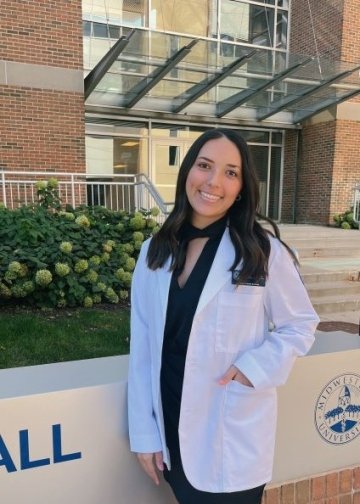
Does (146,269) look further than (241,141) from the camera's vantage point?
Yes

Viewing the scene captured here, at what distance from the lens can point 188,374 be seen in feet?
4.51

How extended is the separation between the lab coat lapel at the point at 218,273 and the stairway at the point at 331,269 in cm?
499

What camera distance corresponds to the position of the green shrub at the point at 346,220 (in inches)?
441

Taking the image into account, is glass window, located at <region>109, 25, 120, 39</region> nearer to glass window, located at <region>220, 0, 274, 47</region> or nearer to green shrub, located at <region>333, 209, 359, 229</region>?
glass window, located at <region>220, 0, 274, 47</region>

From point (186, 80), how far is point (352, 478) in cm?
880

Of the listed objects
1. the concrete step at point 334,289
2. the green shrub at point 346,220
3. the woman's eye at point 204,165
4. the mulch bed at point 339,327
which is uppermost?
the woman's eye at point 204,165

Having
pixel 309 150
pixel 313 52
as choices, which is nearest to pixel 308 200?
pixel 309 150

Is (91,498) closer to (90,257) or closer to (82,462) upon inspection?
(82,462)

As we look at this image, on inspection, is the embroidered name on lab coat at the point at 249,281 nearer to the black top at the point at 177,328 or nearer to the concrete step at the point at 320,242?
the black top at the point at 177,328

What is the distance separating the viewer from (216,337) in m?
1.36

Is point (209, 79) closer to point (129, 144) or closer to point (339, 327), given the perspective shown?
point (129, 144)

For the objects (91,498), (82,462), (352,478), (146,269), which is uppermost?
(146,269)

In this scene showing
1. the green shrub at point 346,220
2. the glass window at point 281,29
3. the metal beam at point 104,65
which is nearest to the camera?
the metal beam at point 104,65

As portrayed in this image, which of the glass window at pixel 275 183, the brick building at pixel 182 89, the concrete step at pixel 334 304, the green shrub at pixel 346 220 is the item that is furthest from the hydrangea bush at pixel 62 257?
the glass window at pixel 275 183
